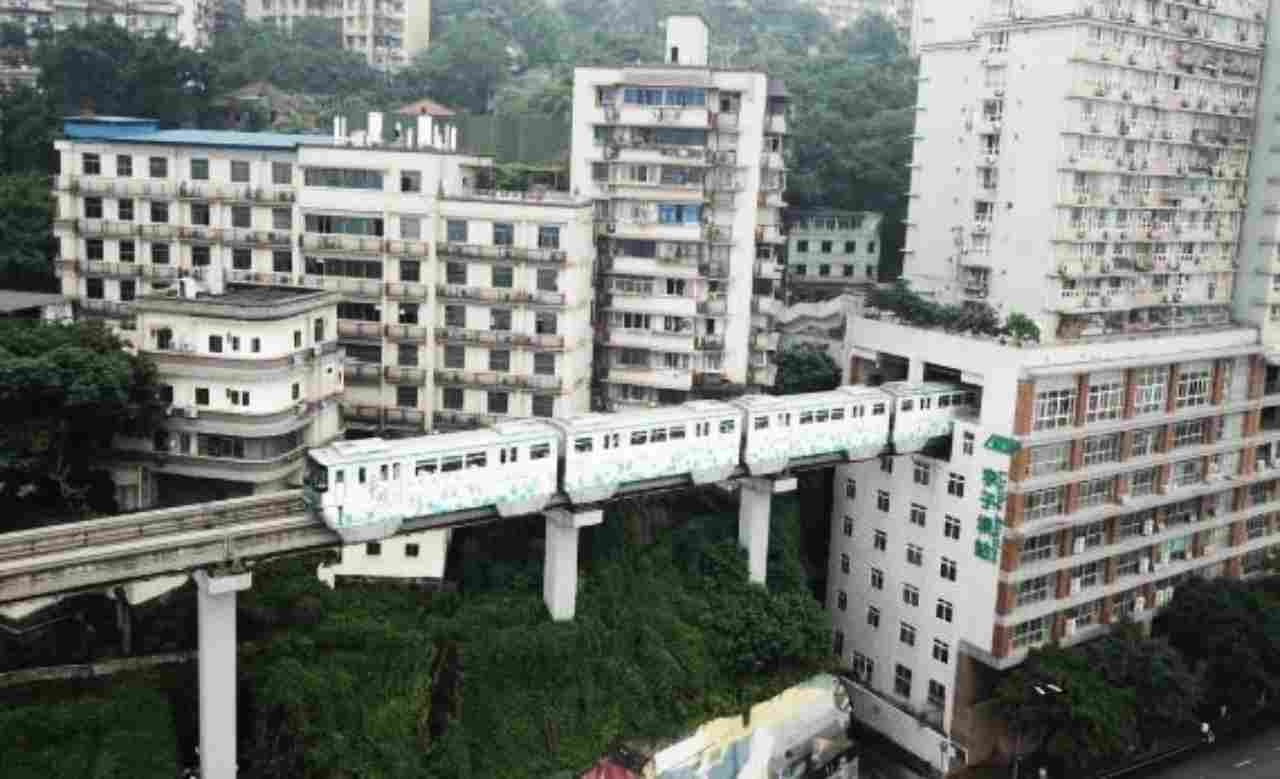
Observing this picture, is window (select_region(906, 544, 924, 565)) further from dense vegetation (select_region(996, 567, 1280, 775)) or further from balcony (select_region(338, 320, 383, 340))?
balcony (select_region(338, 320, 383, 340))

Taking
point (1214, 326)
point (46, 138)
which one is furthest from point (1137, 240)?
point (46, 138)

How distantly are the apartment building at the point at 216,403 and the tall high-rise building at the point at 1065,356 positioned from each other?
21.0 m

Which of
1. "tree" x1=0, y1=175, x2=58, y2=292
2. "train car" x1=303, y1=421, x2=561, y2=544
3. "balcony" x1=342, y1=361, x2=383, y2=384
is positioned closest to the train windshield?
"train car" x1=303, y1=421, x2=561, y2=544

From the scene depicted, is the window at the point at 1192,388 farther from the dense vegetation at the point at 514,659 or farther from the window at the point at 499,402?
the window at the point at 499,402

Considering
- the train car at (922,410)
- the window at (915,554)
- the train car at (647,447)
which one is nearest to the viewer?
the train car at (647,447)

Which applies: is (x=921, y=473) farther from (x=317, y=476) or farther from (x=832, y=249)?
(x=832, y=249)

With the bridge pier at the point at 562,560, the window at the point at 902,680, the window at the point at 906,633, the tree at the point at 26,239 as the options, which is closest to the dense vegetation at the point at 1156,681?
the window at the point at 902,680

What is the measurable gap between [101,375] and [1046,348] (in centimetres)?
3029

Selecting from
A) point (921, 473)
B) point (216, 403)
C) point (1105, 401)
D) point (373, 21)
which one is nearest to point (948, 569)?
point (921, 473)

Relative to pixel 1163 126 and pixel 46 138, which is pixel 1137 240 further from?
pixel 46 138

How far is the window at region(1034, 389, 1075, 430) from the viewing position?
4331 cm

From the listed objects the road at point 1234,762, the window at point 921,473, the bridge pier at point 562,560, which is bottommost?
the road at point 1234,762

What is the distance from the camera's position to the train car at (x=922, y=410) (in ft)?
142

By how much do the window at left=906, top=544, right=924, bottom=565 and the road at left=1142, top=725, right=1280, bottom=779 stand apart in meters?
11.4
